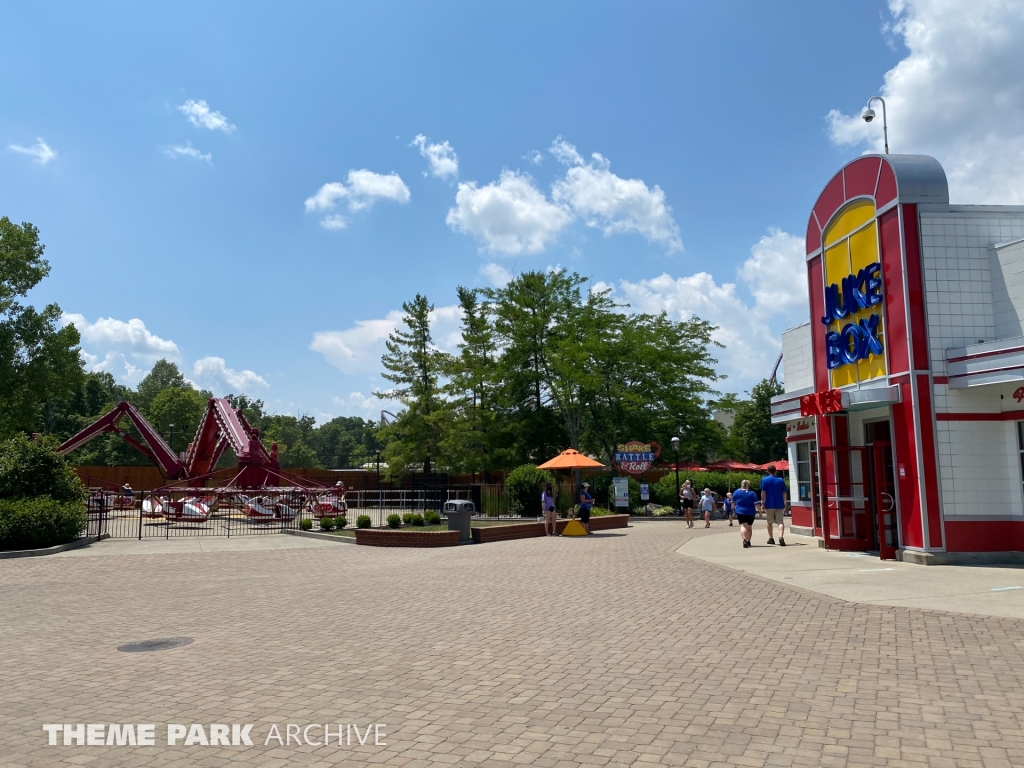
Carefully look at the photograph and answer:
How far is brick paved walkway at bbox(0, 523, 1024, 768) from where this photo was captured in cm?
502

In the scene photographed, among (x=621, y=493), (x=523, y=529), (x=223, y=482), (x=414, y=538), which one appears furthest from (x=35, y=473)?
(x=223, y=482)

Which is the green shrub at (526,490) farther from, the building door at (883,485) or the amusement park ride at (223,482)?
the building door at (883,485)

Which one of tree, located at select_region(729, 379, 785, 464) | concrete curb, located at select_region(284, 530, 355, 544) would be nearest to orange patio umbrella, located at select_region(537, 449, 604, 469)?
concrete curb, located at select_region(284, 530, 355, 544)

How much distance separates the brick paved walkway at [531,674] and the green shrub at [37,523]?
7.37 meters

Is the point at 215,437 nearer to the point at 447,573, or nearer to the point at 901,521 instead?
the point at 447,573

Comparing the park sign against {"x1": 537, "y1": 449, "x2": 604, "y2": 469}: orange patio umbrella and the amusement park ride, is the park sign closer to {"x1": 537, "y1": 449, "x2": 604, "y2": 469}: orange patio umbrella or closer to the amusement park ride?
{"x1": 537, "y1": 449, "x2": 604, "y2": 469}: orange patio umbrella

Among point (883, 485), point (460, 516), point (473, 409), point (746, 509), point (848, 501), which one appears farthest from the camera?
point (473, 409)

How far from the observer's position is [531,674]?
687 centimetres

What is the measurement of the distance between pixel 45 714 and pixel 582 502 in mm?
18906

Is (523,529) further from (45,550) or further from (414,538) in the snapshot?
(45,550)

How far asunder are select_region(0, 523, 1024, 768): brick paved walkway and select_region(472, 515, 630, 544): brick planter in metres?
8.51

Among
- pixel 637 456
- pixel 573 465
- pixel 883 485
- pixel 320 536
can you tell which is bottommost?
pixel 320 536

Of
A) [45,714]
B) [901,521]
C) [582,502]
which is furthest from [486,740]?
[582,502]

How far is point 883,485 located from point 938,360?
277cm
